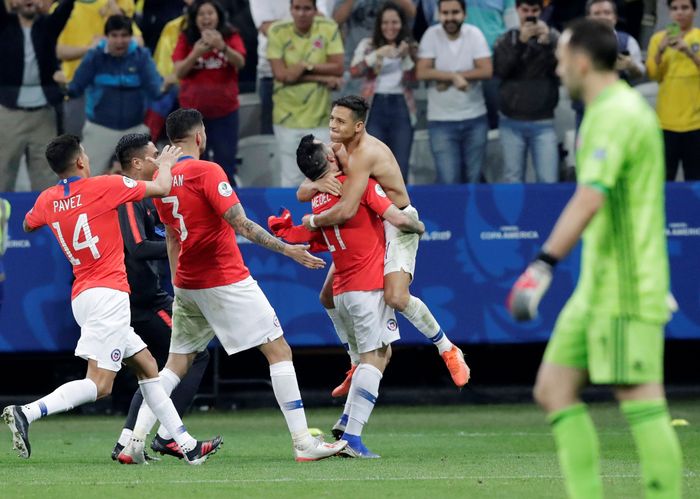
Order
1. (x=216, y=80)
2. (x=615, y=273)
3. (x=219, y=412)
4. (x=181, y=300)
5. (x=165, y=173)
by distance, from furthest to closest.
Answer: (x=219, y=412) → (x=216, y=80) → (x=181, y=300) → (x=165, y=173) → (x=615, y=273)

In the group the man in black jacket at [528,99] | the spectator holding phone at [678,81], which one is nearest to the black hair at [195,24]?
the man in black jacket at [528,99]

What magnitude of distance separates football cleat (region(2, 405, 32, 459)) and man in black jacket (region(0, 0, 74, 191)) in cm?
484

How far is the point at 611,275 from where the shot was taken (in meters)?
5.25

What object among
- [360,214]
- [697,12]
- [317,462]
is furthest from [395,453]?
[697,12]

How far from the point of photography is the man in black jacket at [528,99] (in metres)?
13.0

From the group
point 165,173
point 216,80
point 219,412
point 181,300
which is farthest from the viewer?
point 219,412

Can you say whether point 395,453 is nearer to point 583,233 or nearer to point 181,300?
point 181,300

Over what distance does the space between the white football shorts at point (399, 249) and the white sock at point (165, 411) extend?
71.6 inches

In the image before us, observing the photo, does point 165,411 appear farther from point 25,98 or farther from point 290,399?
point 25,98

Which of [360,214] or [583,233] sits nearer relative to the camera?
[583,233]

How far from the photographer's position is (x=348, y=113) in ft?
30.3

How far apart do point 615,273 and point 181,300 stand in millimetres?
4572

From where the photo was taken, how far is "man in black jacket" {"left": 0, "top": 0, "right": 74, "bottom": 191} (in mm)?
12977

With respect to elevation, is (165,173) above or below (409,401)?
above
